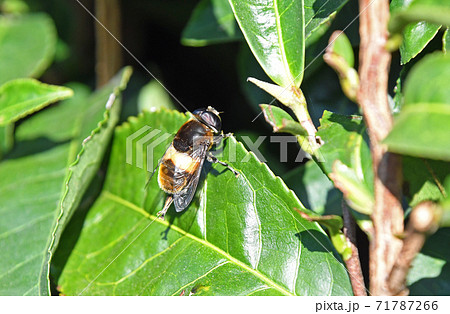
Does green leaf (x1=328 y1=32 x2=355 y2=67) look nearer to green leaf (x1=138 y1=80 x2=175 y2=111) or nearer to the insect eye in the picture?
the insect eye

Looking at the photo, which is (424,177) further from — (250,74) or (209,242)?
(250,74)

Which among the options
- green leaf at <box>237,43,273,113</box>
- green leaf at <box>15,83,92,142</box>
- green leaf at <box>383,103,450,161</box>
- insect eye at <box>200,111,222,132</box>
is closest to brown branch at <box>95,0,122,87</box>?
green leaf at <box>15,83,92,142</box>

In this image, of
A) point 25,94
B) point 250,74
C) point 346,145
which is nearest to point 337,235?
point 346,145

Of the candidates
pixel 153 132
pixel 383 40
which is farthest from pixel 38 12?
pixel 383 40

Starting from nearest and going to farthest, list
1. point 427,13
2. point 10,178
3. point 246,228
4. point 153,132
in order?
point 427,13
point 246,228
point 153,132
point 10,178

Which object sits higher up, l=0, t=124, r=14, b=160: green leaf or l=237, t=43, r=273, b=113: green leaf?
l=237, t=43, r=273, b=113: green leaf

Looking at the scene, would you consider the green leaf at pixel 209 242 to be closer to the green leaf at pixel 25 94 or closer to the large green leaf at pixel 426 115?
the green leaf at pixel 25 94

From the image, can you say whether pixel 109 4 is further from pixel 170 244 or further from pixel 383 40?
pixel 383 40
